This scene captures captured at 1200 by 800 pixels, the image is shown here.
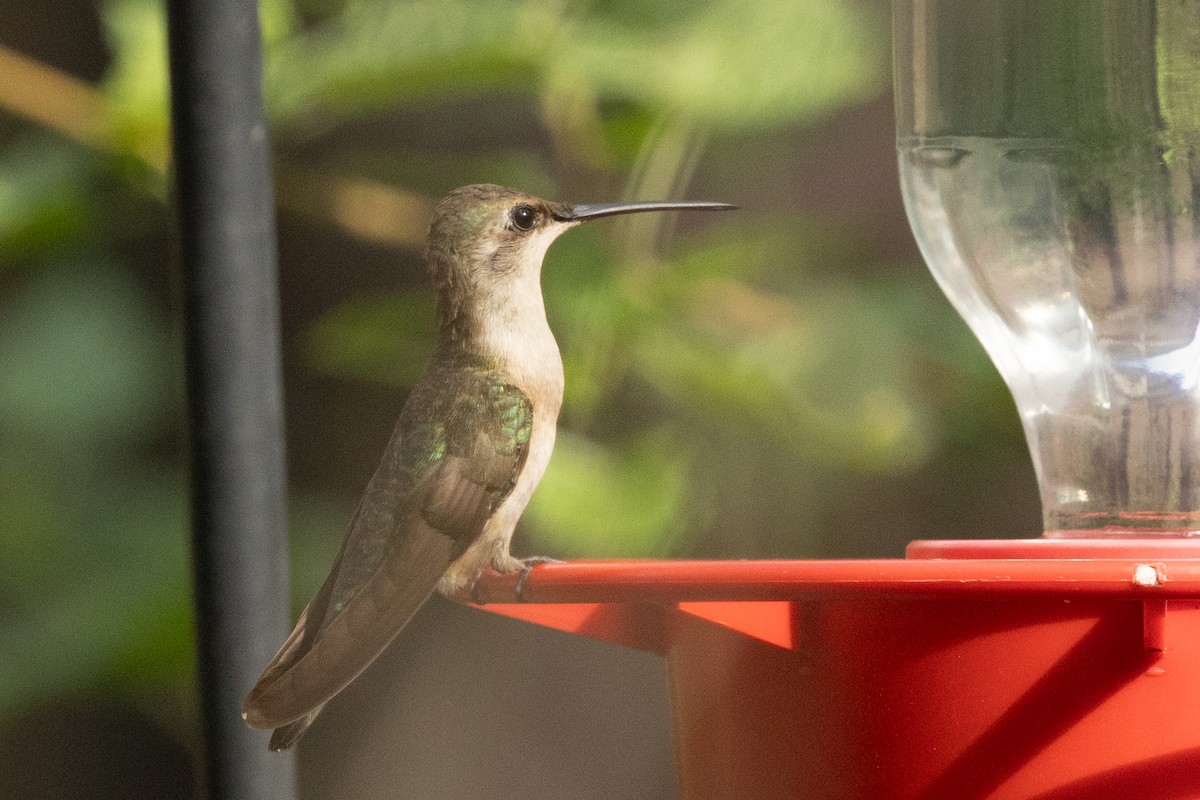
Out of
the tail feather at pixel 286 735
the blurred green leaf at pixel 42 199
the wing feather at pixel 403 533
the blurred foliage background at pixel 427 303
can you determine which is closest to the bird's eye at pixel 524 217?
the wing feather at pixel 403 533

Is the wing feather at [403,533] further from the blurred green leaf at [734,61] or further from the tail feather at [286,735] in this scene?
the blurred green leaf at [734,61]

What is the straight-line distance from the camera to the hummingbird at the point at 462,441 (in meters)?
1.01

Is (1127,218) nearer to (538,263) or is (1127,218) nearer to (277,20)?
(538,263)

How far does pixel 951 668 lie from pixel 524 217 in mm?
607

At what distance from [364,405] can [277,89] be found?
2.29 feet

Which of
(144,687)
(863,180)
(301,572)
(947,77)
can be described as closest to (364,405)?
(301,572)

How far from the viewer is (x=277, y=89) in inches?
63.8

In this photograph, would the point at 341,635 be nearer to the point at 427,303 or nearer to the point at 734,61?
the point at 427,303

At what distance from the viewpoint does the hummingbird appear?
1.01 meters

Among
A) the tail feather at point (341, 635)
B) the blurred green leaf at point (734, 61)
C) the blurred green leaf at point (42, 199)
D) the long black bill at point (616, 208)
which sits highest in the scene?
the blurred green leaf at point (734, 61)

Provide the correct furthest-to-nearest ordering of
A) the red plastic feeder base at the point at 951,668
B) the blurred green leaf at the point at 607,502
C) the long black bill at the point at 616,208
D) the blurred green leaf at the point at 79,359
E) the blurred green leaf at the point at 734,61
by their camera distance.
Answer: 1. the blurred green leaf at the point at 79,359
2. the blurred green leaf at the point at 734,61
3. the blurred green leaf at the point at 607,502
4. the long black bill at the point at 616,208
5. the red plastic feeder base at the point at 951,668

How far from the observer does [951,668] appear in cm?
85

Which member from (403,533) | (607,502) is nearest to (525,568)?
(403,533)

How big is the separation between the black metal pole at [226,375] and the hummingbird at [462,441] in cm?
6
